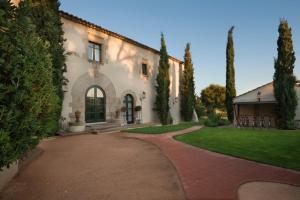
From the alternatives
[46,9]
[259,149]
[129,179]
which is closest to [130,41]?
[46,9]

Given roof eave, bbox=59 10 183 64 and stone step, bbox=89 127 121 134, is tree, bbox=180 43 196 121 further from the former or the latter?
stone step, bbox=89 127 121 134

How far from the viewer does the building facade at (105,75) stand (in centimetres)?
1298

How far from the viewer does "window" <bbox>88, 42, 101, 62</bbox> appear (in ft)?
47.1

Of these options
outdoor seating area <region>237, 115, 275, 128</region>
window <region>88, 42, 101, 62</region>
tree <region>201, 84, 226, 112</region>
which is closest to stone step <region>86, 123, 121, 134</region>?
window <region>88, 42, 101, 62</region>

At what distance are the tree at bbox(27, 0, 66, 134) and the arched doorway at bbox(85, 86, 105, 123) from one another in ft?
8.07

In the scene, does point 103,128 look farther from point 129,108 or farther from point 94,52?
point 94,52

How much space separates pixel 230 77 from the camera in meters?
19.9

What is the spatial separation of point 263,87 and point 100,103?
1352 cm

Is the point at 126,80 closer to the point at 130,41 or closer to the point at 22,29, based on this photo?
the point at 130,41

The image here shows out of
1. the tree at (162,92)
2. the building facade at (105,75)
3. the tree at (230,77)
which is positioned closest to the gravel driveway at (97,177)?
the building facade at (105,75)

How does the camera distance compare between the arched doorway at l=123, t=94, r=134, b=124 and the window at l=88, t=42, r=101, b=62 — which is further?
the arched doorway at l=123, t=94, r=134, b=124

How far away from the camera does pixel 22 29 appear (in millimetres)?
3320

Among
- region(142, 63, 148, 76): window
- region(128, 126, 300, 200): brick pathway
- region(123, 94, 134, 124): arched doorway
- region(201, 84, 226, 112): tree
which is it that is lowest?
region(128, 126, 300, 200): brick pathway

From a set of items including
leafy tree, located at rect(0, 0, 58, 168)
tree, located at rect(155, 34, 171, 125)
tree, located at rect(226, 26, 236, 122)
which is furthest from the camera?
tree, located at rect(226, 26, 236, 122)
